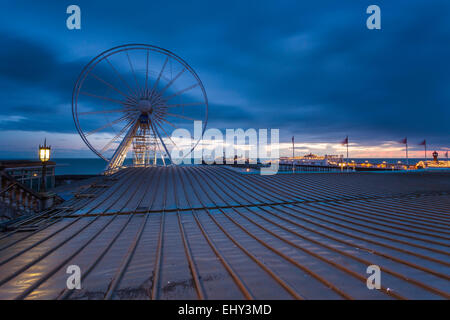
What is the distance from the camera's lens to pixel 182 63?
80.8 feet

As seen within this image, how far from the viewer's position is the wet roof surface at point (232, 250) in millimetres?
2889

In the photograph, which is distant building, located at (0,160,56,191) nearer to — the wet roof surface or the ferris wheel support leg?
the wet roof surface

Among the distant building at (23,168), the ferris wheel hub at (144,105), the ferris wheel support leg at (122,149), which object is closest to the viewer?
the distant building at (23,168)

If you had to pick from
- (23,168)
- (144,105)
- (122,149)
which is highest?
(144,105)

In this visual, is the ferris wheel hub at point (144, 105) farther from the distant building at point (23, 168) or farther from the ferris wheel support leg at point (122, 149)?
the distant building at point (23, 168)

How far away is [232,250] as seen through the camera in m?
4.15

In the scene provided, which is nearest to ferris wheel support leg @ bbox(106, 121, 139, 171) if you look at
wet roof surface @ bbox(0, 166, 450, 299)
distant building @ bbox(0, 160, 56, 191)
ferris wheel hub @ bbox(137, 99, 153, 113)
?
ferris wheel hub @ bbox(137, 99, 153, 113)

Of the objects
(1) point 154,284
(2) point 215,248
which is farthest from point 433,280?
(1) point 154,284

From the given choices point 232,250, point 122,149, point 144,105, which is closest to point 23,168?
point 232,250

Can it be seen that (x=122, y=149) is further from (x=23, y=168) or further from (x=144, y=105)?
(x=23, y=168)

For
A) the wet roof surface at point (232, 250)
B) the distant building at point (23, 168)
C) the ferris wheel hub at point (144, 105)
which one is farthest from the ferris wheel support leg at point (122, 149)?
the wet roof surface at point (232, 250)

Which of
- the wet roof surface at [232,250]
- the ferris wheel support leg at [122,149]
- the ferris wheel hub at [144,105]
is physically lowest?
the wet roof surface at [232,250]

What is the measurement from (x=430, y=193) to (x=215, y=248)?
11325 mm
